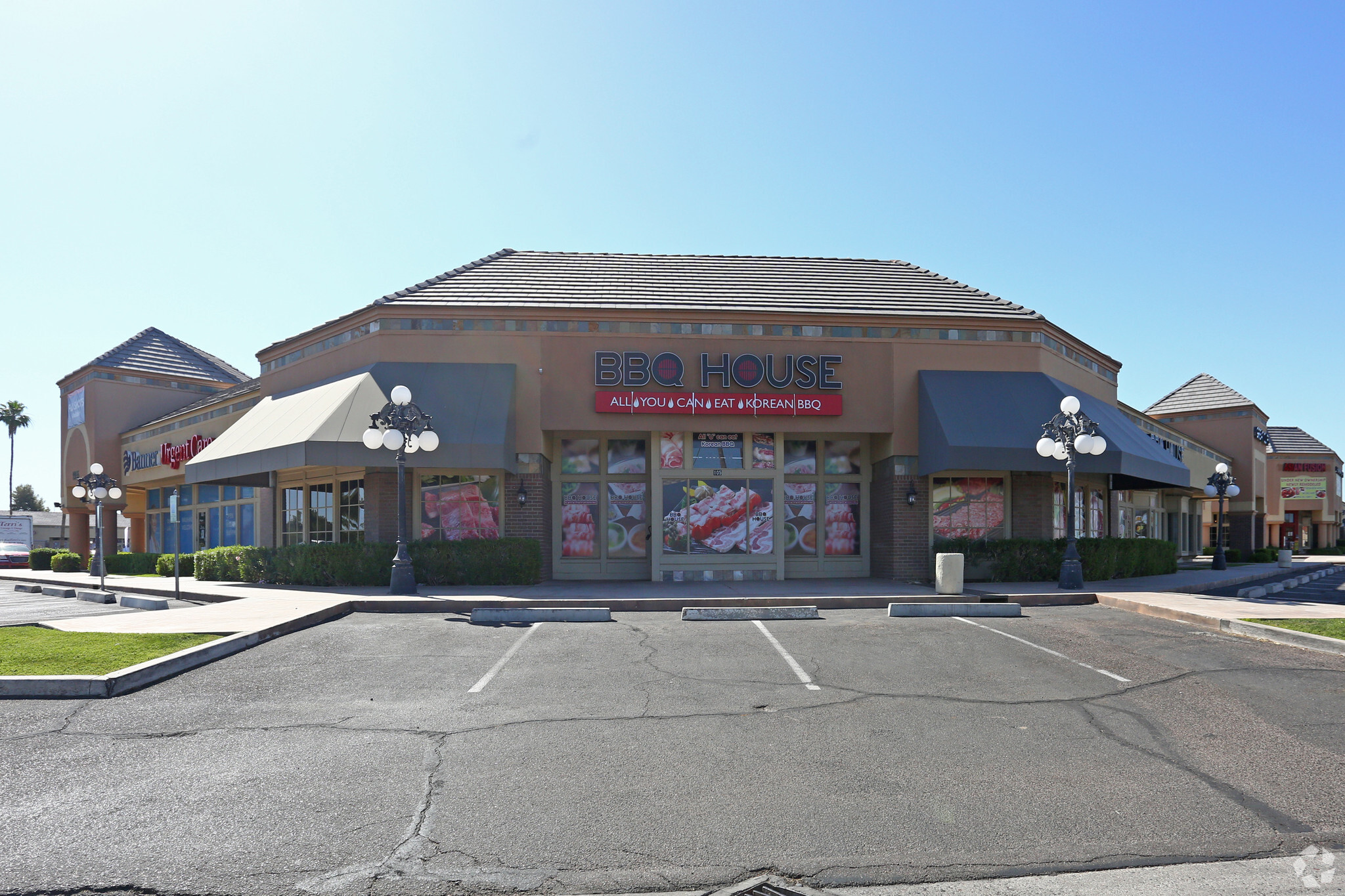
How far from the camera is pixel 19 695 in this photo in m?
8.01

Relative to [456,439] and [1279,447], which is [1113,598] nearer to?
[456,439]

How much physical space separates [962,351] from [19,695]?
1944cm

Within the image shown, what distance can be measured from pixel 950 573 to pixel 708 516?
621 cm

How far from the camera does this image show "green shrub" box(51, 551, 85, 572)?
33000mm

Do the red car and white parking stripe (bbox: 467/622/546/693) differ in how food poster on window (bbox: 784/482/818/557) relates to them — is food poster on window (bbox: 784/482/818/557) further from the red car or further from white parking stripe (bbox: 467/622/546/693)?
the red car

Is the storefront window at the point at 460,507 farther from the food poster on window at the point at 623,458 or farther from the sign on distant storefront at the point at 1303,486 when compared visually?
the sign on distant storefront at the point at 1303,486

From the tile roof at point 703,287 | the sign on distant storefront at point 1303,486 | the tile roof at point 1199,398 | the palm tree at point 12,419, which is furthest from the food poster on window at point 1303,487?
the palm tree at point 12,419

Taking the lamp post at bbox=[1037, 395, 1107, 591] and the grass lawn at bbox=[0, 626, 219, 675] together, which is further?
the lamp post at bbox=[1037, 395, 1107, 591]

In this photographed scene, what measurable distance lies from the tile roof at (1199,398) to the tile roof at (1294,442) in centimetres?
2142

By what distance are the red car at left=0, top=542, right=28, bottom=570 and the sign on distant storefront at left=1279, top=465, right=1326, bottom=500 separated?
260ft

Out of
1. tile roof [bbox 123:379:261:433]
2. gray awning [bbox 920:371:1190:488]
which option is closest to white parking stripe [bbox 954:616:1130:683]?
gray awning [bbox 920:371:1190:488]

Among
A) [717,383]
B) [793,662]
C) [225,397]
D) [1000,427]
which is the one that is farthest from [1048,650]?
[225,397]

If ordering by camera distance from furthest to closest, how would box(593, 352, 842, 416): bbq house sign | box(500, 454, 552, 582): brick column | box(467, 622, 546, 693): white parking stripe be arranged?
box(593, 352, 842, 416): bbq house sign, box(500, 454, 552, 582): brick column, box(467, 622, 546, 693): white parking stripe

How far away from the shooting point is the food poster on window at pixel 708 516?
20.3m
